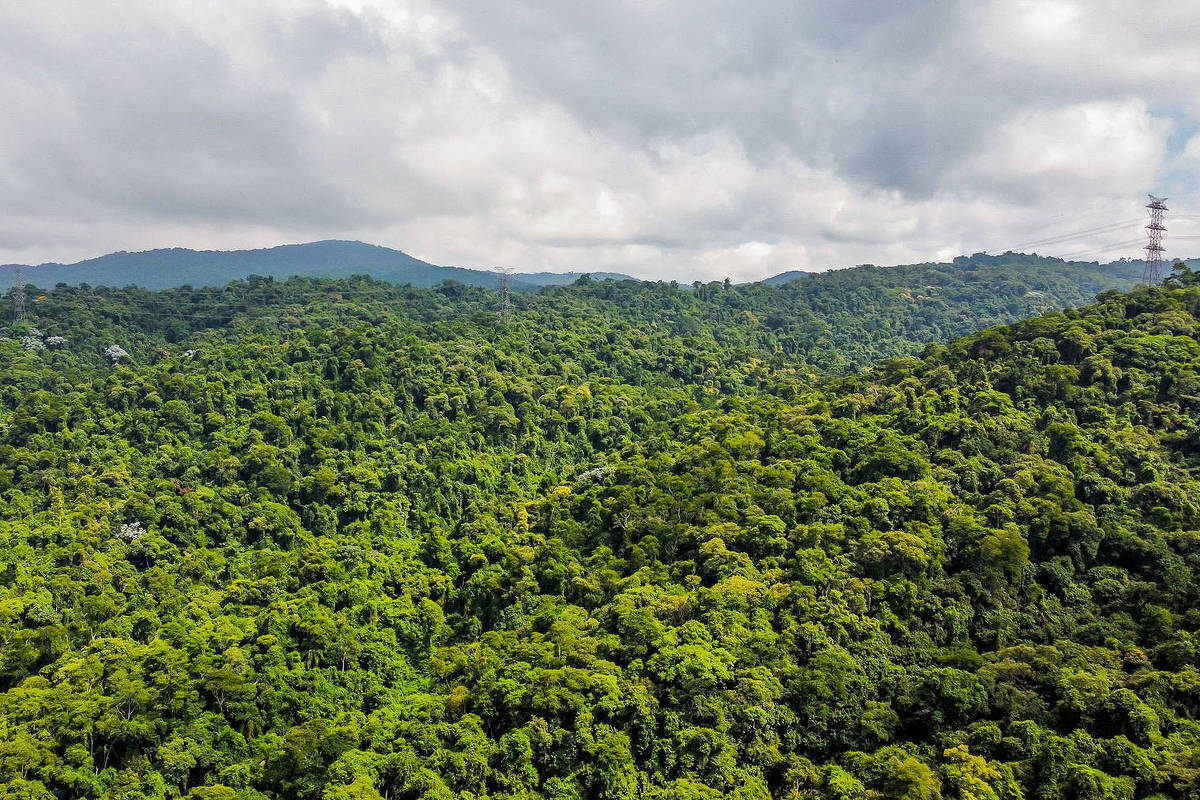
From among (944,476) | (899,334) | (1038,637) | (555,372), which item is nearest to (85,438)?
(555,372)

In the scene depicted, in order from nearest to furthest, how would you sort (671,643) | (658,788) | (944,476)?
(658,788) < (671,643) < (944,476)

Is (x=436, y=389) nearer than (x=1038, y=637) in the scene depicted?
No

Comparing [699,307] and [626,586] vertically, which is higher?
[699,307]

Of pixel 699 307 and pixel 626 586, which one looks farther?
pixel 699 307

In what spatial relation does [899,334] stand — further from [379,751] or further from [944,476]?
[379,751]

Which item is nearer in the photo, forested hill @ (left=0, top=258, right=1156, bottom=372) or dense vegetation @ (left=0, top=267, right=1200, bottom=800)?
dense vegetation @ (left=0, top=267, right=1200, bottom=800)

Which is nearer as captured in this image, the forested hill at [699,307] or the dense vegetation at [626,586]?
the dense vegetation at [626,586]

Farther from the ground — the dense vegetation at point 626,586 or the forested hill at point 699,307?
the forested hill at point 699,307

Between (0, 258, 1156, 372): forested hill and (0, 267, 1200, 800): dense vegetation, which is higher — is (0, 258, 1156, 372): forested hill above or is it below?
above
